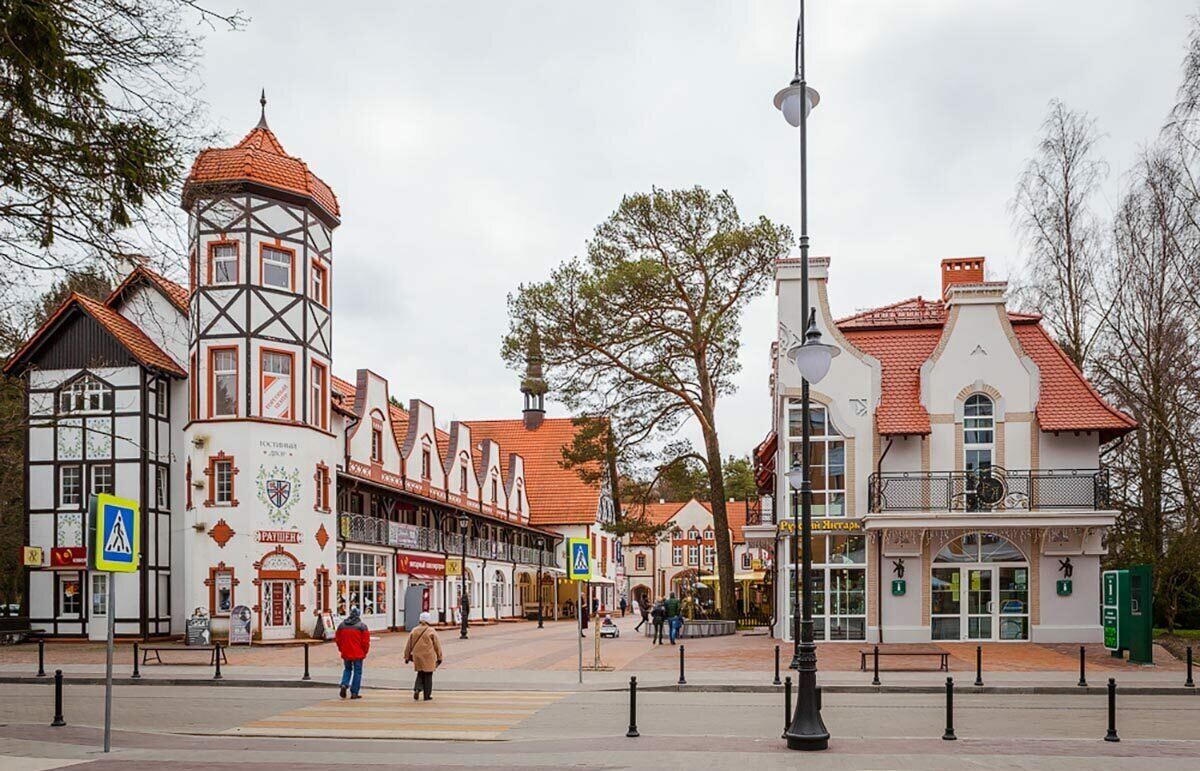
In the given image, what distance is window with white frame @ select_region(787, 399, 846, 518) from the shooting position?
115ft

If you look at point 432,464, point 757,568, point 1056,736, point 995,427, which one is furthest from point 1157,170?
point 757,568

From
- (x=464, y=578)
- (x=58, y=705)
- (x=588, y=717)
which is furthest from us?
(x=464, y=578)

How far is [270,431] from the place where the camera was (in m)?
36.3

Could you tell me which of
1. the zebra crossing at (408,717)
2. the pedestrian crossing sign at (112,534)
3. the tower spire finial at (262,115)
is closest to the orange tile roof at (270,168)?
the tower spire finial at (262,115)

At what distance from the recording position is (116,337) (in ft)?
127

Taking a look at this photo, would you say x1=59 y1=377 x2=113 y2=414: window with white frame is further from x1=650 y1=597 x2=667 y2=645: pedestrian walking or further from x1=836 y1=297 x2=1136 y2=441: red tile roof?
x1=836 y1=297 x2=1136 y2=441: red tile roof

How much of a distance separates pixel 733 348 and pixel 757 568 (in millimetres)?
25414

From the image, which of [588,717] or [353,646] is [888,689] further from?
[353,646]

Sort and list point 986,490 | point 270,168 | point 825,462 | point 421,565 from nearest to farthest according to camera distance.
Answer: point 986,490 → point 825,462 → point 270,168 → point 421,565

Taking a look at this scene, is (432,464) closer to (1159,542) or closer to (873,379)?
(873,379)

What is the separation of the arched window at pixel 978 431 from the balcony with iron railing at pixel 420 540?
21134 mm

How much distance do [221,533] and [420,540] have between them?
15.4 m

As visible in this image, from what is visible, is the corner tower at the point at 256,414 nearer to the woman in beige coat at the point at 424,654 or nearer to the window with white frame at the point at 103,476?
the window with white frame at the point at 103,476

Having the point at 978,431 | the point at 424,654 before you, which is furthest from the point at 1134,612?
the point at 424,654
